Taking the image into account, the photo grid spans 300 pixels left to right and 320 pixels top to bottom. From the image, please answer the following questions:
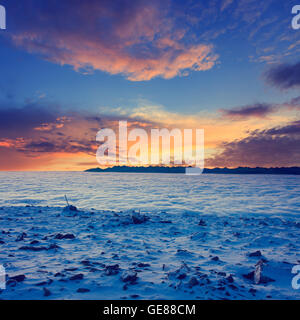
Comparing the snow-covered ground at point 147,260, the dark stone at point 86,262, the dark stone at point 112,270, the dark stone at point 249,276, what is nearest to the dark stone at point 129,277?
the snow-covered ground at point 147,260

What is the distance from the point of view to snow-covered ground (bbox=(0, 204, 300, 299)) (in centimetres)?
371

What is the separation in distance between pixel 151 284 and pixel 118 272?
91 centimetres

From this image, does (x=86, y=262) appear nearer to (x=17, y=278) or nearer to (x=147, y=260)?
(x=17, y=278)

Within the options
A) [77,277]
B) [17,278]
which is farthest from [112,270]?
[17,278]

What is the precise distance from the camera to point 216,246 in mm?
6637

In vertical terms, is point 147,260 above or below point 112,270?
A: below

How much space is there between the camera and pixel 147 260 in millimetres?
5262

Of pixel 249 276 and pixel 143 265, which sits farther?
pixel 143 265
